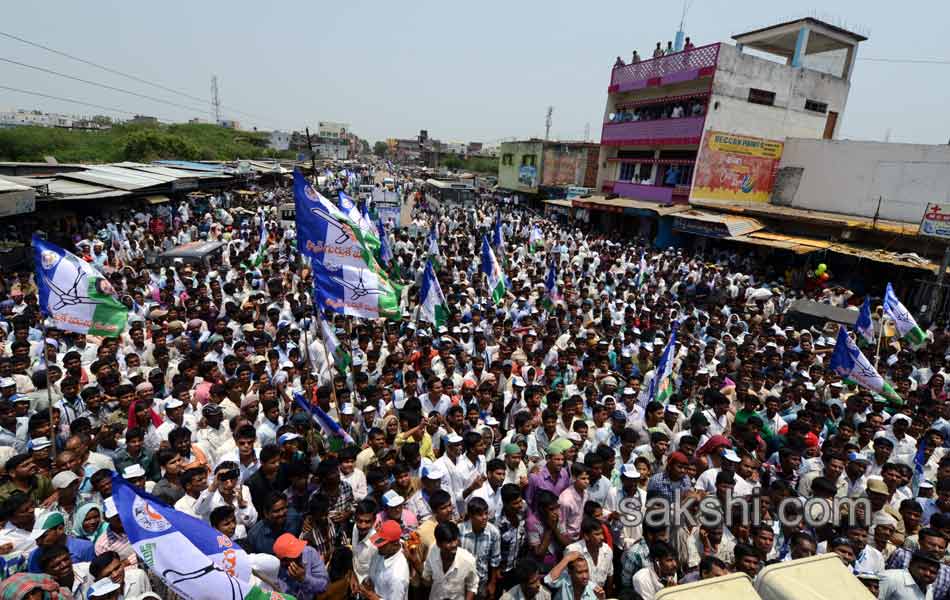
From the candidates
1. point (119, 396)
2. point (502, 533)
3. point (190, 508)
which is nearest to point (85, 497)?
point (190, 508)

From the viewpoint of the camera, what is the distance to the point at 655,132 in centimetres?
2783

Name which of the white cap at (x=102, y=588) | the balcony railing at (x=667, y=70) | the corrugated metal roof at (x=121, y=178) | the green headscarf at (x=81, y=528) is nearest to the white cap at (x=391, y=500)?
the white cap at (x=102, y=588)

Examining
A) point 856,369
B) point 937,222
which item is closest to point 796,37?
point 937,222

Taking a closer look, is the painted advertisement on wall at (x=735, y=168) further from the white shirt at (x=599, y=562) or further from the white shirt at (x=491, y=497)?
the white shirt at (x=599, y=562)

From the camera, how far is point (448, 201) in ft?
124

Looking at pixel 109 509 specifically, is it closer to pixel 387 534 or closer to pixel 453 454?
pixel 387 534

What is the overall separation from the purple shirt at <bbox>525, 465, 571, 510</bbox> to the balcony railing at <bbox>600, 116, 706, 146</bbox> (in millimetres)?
24465

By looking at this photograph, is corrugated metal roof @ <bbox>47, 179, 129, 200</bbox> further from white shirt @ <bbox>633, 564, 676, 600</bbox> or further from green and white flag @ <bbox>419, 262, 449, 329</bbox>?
white shirt @ <bbox>633, 564, 676, 600</bbox>

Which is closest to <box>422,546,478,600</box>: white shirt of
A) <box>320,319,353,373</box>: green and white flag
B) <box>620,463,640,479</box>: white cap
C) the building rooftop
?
<box>620,463,640,479</box>: white cap

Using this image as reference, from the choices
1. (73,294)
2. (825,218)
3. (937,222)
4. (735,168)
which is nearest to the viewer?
(73,294)

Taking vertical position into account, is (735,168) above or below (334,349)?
above

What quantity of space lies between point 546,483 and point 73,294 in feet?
17.8

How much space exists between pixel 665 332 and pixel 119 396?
337 inches

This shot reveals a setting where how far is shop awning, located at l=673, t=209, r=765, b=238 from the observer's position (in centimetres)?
1988
